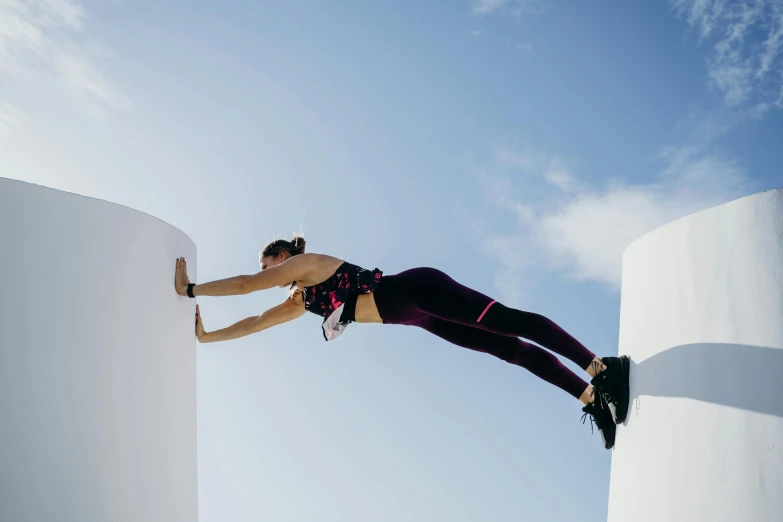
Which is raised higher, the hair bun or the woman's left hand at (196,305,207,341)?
the hair bun

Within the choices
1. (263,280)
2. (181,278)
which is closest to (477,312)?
(263,280)

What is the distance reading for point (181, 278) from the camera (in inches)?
141

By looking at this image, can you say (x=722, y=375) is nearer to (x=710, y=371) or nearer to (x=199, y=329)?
(x=710, y=371)

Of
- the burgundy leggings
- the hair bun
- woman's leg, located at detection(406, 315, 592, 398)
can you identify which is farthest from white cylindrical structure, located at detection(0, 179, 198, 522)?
woman's leg, located at detection(406, 315, 592, 398)

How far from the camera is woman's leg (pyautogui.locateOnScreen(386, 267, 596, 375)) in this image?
3.45m

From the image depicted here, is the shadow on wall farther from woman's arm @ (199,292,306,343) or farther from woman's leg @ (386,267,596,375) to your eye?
woman's arm @ (199,292,306,343)

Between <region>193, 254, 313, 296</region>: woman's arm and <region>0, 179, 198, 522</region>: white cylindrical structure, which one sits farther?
<region>193, 254, 313, 296</region>: woman's arm

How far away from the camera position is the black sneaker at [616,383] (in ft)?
11.1

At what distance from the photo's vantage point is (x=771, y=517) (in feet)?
8.50

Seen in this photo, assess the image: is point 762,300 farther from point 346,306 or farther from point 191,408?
point 191,408

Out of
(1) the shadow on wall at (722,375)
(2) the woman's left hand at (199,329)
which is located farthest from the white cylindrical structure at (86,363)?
(1) the shadow on wall at (722,375)

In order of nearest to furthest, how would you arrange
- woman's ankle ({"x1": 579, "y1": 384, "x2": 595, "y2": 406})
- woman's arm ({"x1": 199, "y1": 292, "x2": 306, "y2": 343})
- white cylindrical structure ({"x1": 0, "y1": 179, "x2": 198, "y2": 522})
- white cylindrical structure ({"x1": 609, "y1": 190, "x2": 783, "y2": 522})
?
white cylindrical structure ({"x1": 609, "y1": 190, "x2": 783, "y2": 522}) < white cylindrical structure ({"x1": 0, "y1": 179, "x2": 198, "y2": 522}) < woman's ankle ({"x1": 579, "y1": 384, "x2": 595, "y2": 406}) < woman's arm ({"x1": 199, "y1": 292, "x2": 306, "y2": 343})

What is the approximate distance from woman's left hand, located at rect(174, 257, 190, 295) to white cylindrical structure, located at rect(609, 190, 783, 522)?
85.3 inches

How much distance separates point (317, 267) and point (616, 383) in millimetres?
1514
